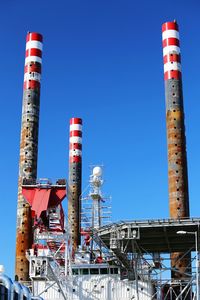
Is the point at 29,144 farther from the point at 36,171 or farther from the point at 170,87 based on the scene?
the point at 170,87

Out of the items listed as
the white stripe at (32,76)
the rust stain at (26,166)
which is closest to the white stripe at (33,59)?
the white stripe at (32,76)

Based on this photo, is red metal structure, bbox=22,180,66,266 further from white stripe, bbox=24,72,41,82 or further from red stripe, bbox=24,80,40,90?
white stripe, bbox=24,72,41,82

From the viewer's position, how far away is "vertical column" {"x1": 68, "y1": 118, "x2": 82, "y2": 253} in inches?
4215

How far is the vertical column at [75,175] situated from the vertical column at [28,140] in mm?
27547

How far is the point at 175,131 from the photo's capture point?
81.6m

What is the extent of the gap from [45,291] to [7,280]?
94.4ft

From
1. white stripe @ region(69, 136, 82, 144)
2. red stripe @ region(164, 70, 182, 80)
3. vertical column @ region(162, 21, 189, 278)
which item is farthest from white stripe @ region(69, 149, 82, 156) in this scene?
red stripe @ region(164, 70, 182, 80)

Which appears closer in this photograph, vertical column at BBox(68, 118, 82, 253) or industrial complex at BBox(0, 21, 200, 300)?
industrial complex at BBox(0, 21, 200, 300)

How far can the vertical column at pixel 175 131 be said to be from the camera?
77125 millimetres

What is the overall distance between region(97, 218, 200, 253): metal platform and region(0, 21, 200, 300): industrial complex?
0.34 ft

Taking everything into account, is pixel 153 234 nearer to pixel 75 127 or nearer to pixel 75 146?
pixel 75 146

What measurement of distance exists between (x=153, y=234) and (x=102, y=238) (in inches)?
268

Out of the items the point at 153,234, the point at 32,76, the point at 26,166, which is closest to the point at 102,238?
the point at 153,234

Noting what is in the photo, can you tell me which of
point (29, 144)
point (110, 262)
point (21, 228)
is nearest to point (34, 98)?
point (29, 144)
